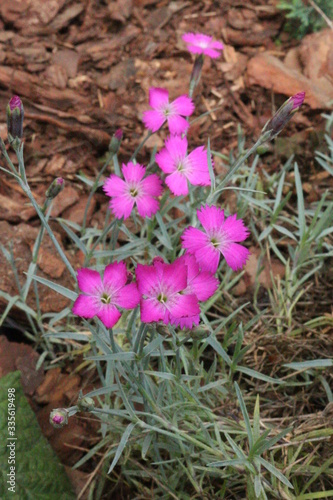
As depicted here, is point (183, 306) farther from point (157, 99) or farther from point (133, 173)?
point (157, 99)

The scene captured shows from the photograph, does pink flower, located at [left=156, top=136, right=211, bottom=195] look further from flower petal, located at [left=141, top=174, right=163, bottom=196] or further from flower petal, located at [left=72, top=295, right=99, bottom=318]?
flower petal, located at [left=72, top=295, right=99, bottom=318]

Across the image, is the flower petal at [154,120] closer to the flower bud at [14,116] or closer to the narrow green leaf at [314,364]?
the flower bud at [14,116]

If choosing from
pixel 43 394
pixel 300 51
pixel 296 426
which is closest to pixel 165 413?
pixel 296 426

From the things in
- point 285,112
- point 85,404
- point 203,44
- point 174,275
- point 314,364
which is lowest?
point 314,364

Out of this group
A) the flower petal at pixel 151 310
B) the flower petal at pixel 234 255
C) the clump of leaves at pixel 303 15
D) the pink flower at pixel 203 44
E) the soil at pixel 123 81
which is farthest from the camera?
the clump of leaves at pixel 303 15

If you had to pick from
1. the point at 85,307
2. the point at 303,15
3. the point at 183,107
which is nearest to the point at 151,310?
the point at 85,307

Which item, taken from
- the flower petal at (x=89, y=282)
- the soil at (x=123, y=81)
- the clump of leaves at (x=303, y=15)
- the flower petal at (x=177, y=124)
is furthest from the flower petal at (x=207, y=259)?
the clump of leaves at (x=303, y=15)
